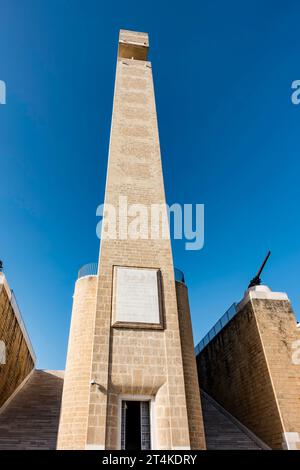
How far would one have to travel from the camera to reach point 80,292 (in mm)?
10195

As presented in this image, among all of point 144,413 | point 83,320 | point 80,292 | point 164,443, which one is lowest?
point 164,443

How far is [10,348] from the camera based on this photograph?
13109 millimetres

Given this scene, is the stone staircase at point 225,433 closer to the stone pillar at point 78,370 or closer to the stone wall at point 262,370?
the stone wall at point 262,370

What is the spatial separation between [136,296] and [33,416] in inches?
241

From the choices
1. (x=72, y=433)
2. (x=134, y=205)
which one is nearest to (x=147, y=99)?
(x=134, y=205)

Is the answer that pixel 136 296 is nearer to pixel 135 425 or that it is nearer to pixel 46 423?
pixel 135 425

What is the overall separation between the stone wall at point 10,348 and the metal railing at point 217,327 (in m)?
9.73

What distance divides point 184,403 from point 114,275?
4041 mm

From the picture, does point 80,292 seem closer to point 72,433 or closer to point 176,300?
point 176,300

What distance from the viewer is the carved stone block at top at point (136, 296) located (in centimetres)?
901

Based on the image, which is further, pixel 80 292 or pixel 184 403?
pixel 80 292

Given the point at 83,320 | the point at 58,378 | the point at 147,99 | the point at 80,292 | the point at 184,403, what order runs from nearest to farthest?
the point at 184,403, the point at 83,320, the point at 80,292, the point at 58,378, the point at 147,99

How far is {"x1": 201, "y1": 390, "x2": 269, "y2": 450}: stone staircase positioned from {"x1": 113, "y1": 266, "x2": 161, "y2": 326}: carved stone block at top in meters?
5.17
